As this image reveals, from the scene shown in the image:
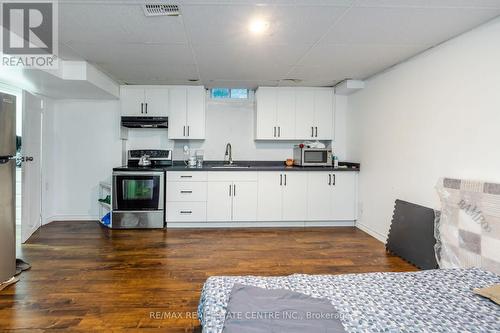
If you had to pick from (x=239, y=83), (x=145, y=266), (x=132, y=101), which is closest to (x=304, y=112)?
(x=239, y=83)

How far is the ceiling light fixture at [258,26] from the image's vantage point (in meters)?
2.35

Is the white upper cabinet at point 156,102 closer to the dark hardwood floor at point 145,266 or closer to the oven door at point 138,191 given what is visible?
the oven door at point 138,191

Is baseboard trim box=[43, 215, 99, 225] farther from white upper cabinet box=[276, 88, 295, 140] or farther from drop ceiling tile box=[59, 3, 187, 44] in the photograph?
white upper cabinet box=[276, 88, 295, 140]

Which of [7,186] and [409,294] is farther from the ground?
[7,186]

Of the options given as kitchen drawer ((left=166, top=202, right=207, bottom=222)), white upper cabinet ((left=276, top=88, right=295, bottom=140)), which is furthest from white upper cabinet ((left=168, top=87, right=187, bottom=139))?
white upper cabinet ((left=276, top=88, right=295, bottom=140))

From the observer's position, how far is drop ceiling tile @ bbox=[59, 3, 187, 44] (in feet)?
7.05

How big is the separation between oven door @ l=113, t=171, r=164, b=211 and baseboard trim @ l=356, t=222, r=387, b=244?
3.10 m

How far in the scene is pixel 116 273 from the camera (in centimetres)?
269

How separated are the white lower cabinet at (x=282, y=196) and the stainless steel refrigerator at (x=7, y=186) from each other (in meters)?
2.95

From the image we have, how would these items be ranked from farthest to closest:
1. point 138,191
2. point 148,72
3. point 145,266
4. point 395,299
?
point 138,191 → point 148,72 → point 145,266 → point 395,299

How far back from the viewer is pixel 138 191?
4.22 metres

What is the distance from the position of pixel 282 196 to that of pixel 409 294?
2895mm

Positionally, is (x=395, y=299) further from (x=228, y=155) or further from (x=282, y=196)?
(x=228, y=155)

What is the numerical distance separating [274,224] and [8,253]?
10.6 feet
